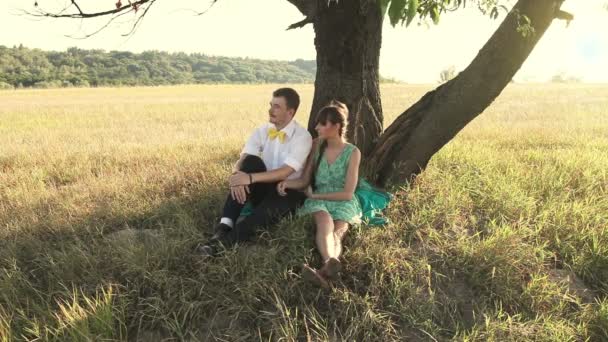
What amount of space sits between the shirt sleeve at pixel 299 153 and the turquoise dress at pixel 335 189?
122mm

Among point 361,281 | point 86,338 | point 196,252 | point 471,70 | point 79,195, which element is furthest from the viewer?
point 79,195

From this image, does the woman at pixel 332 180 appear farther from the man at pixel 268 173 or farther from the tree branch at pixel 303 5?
the tree branch at pixel 303 5

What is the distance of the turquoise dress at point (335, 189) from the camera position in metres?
3.99

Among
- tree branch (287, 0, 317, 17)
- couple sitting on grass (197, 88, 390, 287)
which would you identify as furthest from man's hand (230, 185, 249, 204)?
tree branch (287, 0, 317, 17)

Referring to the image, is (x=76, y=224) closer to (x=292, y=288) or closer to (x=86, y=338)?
(x=86, y=338)

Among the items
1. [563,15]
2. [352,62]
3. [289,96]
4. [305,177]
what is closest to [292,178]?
[305,177]

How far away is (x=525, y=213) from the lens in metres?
4.73

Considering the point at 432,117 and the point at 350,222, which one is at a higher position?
the point at 432,117

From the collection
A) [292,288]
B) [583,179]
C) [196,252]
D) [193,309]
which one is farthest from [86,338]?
[583,179]

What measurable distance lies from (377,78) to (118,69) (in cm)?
Result: 7063

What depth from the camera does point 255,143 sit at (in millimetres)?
4461

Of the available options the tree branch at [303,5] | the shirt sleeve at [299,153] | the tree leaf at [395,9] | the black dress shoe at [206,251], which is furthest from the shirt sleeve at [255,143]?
the tree leaf at [395,9]

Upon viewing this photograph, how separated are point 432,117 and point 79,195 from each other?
381 centimetres

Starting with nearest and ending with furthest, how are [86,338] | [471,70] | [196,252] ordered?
1. [86,338]
2. [196,252]
3. [471,70]
